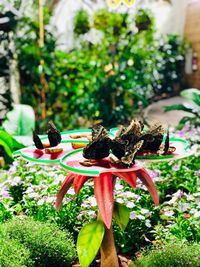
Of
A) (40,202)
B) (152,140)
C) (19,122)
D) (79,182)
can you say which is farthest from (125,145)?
(19,122)

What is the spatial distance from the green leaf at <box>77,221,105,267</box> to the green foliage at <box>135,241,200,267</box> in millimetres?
314

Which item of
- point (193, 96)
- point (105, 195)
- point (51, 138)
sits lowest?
point (105, 195)

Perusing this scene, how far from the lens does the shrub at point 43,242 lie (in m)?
2.42

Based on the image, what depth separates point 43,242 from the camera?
2447mm

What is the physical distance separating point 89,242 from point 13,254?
0.40 m

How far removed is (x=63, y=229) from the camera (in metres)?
2.65

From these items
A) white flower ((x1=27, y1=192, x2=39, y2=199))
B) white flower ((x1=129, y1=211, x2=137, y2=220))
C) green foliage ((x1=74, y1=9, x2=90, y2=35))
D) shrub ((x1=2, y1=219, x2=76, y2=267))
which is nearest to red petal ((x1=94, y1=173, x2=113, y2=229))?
shrub ((x1=2, y1=219, x2=76, y2=267))

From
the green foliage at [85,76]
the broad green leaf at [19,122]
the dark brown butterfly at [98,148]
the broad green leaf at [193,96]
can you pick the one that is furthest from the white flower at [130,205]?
the green foliage at [85,76]

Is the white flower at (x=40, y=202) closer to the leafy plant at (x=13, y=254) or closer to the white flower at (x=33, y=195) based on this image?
the white flower at (x=33, y=195)

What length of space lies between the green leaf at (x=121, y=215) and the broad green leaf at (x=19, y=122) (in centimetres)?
245

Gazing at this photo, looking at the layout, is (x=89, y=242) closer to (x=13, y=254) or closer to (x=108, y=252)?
(x=108, y=252)

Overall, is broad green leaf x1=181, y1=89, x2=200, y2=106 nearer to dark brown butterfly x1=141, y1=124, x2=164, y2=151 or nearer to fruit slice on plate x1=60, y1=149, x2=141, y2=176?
dark brown butterfly x1=141, y1=124, x2=164, y2=151

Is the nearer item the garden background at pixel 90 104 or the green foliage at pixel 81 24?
the garden background at pixel 90 104

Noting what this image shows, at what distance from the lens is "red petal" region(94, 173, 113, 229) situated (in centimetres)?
216
